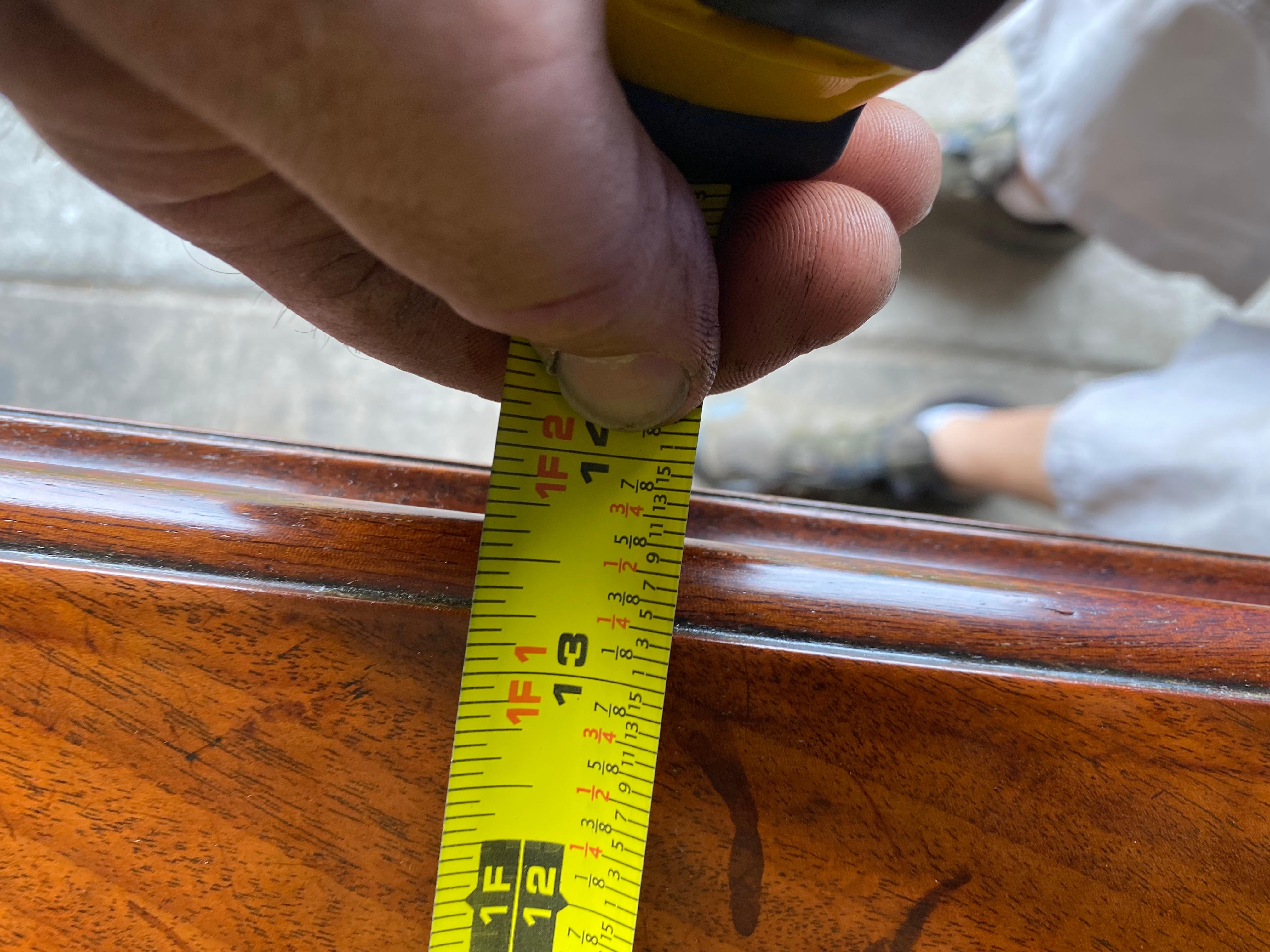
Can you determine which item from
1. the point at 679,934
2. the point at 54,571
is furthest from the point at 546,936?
the point at 54,571

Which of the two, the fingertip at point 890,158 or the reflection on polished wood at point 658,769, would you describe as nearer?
the reflection on polished wood at point 658,769

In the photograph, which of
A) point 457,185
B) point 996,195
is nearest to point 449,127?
point 457,185

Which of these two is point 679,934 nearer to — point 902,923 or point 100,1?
point 902,923

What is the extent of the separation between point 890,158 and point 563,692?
385mm

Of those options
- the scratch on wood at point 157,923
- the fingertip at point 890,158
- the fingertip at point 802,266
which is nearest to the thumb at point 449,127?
the fingertip at point 802,266

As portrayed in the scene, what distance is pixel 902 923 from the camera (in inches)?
16.1

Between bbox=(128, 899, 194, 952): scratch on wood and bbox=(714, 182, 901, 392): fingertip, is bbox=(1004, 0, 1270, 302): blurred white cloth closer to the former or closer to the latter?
bbox=(714, 182, 901, 392): fingertip

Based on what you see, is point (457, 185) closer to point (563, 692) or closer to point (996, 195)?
point (563, 692)

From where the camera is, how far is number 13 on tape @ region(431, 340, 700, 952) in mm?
404

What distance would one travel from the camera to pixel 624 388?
420 millimetres

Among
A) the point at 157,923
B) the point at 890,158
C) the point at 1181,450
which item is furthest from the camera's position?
the point at 1181,450

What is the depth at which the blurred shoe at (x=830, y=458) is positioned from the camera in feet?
4.15

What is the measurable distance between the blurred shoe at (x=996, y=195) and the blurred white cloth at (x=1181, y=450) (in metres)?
0.42

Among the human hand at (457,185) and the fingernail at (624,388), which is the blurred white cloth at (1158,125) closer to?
the human hand at (457,185)
